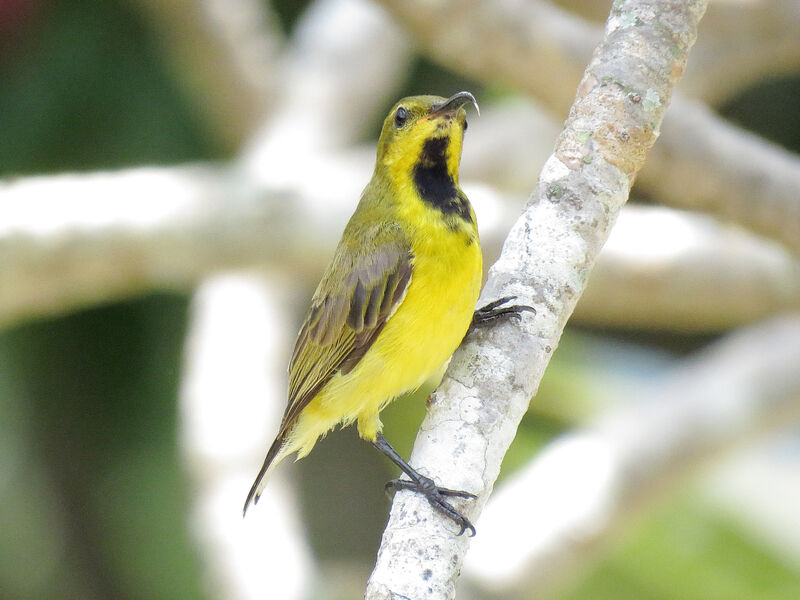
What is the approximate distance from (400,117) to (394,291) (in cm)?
57

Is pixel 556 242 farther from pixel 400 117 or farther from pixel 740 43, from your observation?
pixel 740 43

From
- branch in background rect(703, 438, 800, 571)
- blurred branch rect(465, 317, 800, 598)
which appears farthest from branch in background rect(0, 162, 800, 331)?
branch in background rect(703, 438, 800, 571)

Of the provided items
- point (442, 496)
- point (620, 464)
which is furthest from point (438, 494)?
point (620, 464)

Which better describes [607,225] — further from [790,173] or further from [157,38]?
[157,38]

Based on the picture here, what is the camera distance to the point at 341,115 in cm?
614

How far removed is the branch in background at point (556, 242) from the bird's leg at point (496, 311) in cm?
2

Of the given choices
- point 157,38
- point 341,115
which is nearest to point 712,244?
point 341,115

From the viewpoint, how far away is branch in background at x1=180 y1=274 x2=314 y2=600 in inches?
165

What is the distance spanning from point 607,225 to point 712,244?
108 inches

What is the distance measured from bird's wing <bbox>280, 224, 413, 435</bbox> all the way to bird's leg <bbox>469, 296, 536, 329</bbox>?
0.28 meters

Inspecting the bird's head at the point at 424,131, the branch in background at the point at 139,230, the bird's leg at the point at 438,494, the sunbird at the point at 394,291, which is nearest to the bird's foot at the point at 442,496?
the bird's leg at the point at 438,494

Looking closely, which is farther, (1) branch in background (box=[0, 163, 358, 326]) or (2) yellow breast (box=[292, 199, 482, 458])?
(1) branch in background (box=[0, 163, 358, 326])

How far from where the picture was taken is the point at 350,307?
266cm

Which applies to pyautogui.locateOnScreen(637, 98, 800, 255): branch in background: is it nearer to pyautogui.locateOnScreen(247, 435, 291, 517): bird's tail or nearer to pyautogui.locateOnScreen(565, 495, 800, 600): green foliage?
pyautogui.locateOnScreen(247, 435, 291, 517): bird's tail
